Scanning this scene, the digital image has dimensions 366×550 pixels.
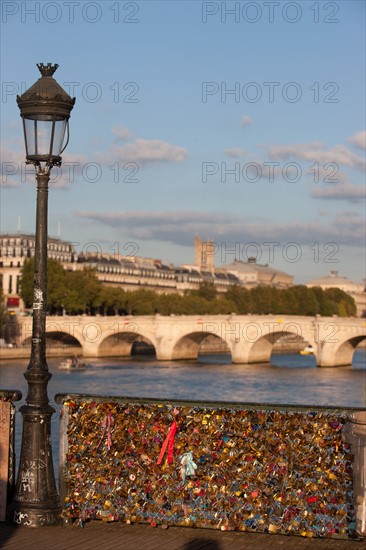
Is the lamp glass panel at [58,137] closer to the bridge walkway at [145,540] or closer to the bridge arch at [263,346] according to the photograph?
the bridge walkway at [145,540]

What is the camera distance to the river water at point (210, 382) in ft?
140

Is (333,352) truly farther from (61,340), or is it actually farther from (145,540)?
(145,540)

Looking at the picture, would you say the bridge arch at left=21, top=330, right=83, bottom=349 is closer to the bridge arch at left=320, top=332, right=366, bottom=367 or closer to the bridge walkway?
the bridge arch at left=320, top=332, right=366, bottom=367

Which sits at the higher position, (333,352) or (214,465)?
(333,352)

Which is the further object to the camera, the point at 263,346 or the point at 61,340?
the point at 61,340

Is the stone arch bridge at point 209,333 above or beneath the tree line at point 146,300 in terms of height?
beneath

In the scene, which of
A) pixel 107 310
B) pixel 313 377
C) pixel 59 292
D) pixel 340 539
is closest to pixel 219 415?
pixel 340 539

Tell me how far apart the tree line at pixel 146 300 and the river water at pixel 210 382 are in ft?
64.3

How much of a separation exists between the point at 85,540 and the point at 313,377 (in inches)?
1910

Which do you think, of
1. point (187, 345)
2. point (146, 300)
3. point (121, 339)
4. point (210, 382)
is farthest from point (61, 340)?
point (210, 382)

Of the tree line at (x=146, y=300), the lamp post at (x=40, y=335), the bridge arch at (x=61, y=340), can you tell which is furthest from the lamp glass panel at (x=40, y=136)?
the tree line at (x=146, y=300)

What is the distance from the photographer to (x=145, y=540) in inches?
303

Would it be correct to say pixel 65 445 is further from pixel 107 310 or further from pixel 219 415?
pixel 107 310

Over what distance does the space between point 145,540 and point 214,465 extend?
0.72 m
